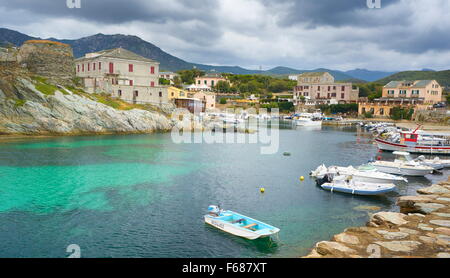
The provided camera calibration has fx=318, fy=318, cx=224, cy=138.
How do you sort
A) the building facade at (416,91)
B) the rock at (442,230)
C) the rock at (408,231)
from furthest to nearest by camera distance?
the building facade at (416,91) → the rock at (408,231) → the rock at (442,230)

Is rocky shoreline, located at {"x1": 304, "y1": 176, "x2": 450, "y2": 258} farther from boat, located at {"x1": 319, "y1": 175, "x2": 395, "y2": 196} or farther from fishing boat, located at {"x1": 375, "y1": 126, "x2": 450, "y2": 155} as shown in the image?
fishing boat, located at {"x1": 375, "y1": 126, "x2": 450, "y2": 155}

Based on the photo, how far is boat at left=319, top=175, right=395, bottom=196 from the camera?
84.9ft

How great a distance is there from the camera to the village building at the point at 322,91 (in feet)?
405

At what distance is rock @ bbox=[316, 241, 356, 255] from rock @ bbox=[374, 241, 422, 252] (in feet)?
5.37

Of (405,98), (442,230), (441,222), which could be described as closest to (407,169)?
(441,222)

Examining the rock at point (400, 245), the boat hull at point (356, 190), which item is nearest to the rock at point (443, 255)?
the rock at point (400, 245)

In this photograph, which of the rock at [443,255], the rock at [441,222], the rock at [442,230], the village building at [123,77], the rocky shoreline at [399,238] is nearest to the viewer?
the rock at [443,255]

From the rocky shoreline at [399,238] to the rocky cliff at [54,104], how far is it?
2033 inches

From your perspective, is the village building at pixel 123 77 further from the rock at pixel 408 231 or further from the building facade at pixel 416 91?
the building facade at pixel 416 91

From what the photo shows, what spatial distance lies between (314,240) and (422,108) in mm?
95378

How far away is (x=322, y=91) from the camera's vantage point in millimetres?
127562

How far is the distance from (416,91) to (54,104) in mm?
103028

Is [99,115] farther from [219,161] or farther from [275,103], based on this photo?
[275,103]

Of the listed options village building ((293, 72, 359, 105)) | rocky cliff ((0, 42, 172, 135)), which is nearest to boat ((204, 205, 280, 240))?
rocky cliff ((0, 42, 172, 135))
